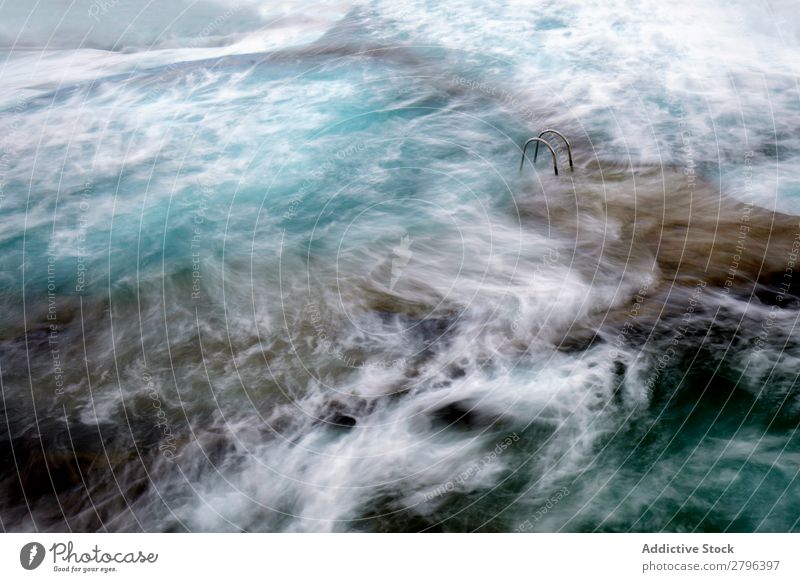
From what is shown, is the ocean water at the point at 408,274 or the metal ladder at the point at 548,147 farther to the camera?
the metal ladder at the point at 548,147

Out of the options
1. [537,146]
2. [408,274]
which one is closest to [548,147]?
[537,146]

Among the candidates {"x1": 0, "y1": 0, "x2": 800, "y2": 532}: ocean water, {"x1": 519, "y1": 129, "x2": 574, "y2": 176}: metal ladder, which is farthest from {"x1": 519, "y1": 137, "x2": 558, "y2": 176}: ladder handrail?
{"x1": 0, "y1": 0, "x2": 800, "y2": 532}: ocean water

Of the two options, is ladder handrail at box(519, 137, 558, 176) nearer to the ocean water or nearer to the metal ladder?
the metal ladder

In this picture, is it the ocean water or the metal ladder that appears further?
the metal ladder

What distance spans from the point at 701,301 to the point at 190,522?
4801 millimetres

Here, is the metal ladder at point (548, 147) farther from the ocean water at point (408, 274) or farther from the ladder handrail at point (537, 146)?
the ocean water at point (408, 274)

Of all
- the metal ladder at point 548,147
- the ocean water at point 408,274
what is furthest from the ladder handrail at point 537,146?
the ocean water at point 408,274

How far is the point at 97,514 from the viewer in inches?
205

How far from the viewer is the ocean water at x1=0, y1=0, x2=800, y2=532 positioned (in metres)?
5.39

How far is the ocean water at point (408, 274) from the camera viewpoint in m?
5.39

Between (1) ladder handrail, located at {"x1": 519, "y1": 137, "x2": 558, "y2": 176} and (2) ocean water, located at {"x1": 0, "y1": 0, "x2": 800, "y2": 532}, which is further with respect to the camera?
(1) ladder handrail, located at {"x1": 519, "y1": 137, "x2": 558, "y2": 176}
